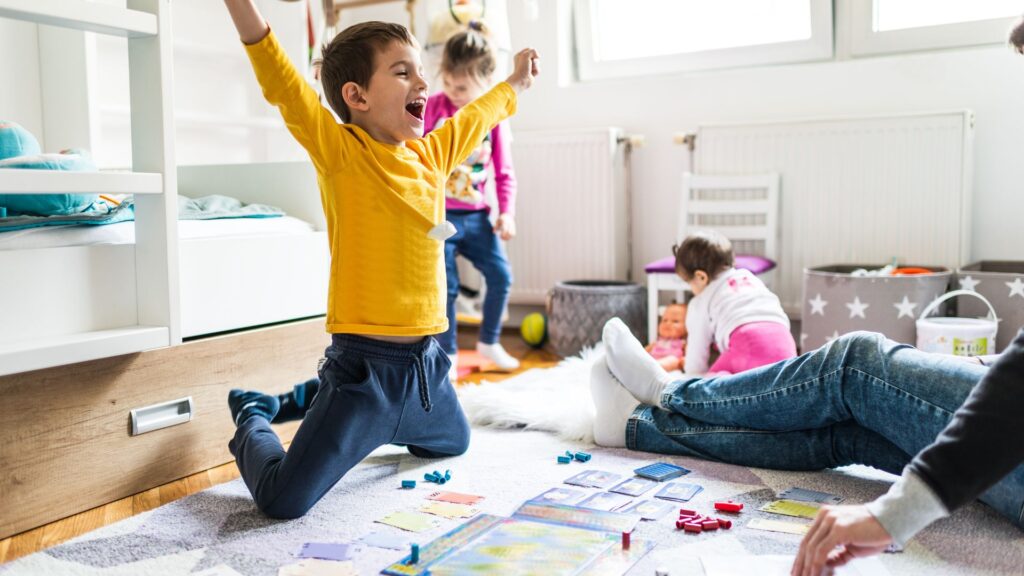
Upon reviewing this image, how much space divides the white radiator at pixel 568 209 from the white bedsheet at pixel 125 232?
131 cm

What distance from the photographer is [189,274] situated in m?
1.58

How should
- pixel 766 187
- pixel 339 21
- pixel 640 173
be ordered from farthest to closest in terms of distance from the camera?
pixel 339 21 → pixel 640 173 → pixel 766 187

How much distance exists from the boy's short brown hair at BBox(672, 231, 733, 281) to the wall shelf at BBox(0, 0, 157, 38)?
1294 millimetres

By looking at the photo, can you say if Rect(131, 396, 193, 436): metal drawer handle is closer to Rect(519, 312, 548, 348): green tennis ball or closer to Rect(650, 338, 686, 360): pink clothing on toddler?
Rect(650, 338, 686, 360): pink clothing on toddler

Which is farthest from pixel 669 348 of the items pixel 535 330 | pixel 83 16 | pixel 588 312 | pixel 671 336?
pixel 83 16

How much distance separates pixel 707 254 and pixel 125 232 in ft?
4.22

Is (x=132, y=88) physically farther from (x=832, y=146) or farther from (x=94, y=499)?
(x=832, y=146)

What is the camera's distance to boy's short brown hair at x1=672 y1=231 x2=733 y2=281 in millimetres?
2146

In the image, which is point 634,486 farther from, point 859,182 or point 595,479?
point 859,182

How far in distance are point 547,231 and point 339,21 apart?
3.75 feet

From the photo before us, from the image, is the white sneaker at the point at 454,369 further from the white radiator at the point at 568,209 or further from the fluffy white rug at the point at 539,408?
the white radiator at the point at 568,209

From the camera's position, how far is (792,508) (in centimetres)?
129

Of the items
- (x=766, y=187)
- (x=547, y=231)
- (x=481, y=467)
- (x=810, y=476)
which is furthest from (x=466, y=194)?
(x=810, y=476)

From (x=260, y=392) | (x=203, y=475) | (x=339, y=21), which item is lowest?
(x=203, y=475)
